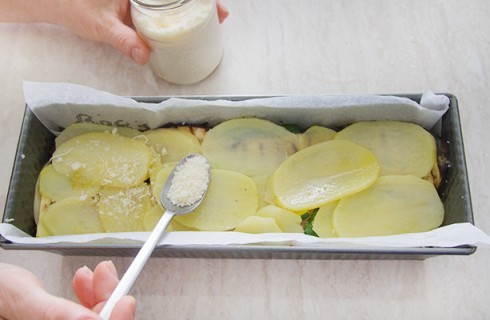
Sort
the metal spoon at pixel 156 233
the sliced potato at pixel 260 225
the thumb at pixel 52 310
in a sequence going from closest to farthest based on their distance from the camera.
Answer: the thumb at pixel 52 310
the metal spoon at pixel 156 233
the sliced potato at pixel 260 225

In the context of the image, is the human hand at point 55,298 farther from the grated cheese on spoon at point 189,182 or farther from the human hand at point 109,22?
the human hand at point 109,22

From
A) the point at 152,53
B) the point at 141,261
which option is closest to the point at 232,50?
the point at 152,53

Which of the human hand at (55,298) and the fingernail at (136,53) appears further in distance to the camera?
the fingernail at (136,53)

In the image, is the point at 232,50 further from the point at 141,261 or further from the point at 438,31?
the point at 141,261

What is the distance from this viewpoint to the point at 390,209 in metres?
0.89

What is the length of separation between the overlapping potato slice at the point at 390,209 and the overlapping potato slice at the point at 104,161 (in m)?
0.37

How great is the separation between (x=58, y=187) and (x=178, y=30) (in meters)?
0.36

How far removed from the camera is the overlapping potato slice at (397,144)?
3.05 ft

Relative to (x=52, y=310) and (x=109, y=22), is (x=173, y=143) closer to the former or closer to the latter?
(x=109, y=22)

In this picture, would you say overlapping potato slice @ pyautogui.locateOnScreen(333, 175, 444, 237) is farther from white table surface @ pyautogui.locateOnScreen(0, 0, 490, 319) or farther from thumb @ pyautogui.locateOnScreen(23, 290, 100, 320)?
thumb @ pyautogui.locateOnScreen(23, 290, 100, 320)

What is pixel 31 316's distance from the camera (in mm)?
667

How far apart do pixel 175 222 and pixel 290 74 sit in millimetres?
434

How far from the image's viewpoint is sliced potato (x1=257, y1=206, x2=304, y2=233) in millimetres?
883

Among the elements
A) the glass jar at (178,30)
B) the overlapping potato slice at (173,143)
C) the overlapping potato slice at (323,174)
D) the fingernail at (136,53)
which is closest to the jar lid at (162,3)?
the glass jar at (178,30)
